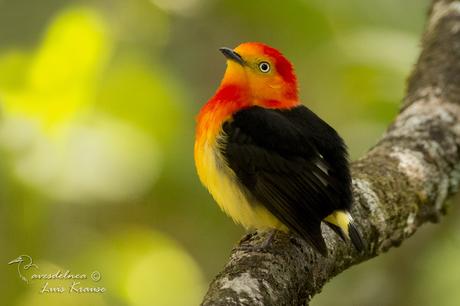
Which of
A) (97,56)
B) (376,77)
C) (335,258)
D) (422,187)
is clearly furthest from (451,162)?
(97,56)

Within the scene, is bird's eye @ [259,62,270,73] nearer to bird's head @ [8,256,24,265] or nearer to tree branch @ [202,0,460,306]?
tree branch @ [202,0,460,306]

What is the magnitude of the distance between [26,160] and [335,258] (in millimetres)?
1882

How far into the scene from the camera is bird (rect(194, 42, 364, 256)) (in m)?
Answer: 4.17

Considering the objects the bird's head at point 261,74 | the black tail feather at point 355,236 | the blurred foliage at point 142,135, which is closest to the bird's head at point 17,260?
the blurred foliage at point 142,135

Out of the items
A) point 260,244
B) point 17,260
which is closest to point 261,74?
point 260,244

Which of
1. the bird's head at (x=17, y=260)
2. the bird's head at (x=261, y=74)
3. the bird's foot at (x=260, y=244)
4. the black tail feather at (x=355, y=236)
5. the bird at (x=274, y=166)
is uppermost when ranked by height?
the bird's head at (x=261, y=74)

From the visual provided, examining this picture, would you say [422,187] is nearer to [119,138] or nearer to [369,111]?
[369,111]

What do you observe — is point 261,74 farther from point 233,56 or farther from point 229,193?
point 229,193

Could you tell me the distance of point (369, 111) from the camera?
232 inches

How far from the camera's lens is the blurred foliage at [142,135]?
5.00m

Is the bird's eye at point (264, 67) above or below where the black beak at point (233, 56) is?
A: below

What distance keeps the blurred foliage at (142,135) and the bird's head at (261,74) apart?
0.72 meters

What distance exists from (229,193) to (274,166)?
0.29m

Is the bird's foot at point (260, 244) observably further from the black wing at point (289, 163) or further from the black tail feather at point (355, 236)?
the black tail feather at point (355, 236)
